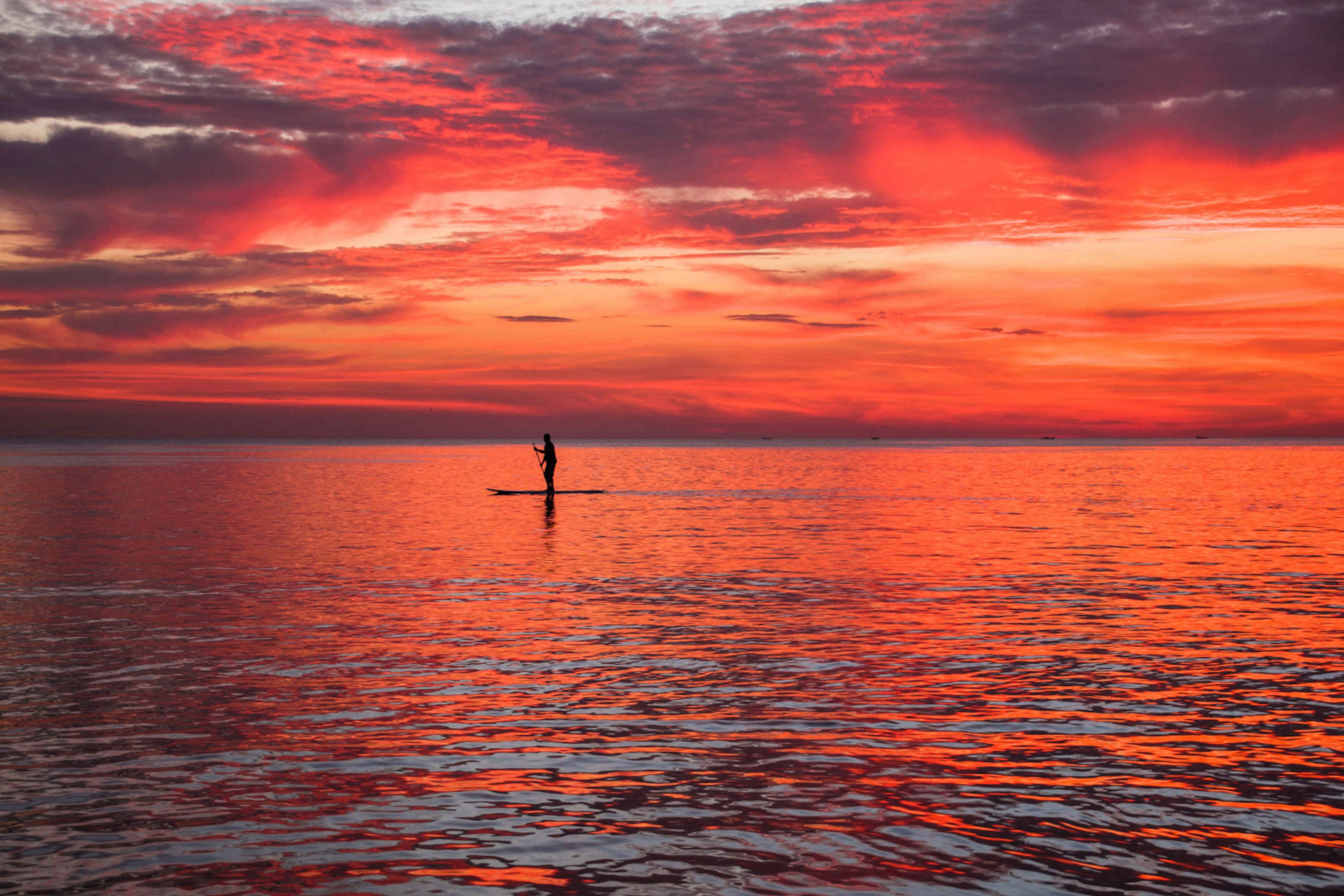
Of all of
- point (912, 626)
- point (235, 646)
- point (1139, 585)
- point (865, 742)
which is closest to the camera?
point (865, 742)

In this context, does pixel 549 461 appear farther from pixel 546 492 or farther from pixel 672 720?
pixel 672 720

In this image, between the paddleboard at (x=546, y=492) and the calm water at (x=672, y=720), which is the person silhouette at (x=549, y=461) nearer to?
the paddleboard at (x=546, y=492)

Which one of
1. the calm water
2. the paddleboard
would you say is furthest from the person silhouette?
the calm water

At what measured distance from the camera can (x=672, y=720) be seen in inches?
564

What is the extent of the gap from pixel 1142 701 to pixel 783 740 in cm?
569

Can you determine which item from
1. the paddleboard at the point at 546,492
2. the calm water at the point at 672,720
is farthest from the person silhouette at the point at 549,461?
the calm water at the point at 672,720

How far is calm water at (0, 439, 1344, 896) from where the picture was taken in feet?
31.3

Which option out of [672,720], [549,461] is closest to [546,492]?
[549,461]

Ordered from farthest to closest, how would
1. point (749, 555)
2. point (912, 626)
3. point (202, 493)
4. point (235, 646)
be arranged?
point (202, 493) < point (749, 555) < point (912, 626) < point (235, 646)

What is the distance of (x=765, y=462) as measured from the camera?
506ft

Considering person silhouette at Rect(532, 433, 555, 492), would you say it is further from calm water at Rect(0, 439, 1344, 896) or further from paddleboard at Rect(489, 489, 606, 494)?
calm water at Rect(0, 439, 1344, 896)

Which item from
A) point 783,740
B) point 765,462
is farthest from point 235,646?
point 765,462

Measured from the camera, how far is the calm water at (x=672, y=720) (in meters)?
9.53

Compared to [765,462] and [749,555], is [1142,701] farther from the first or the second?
[765,462]
